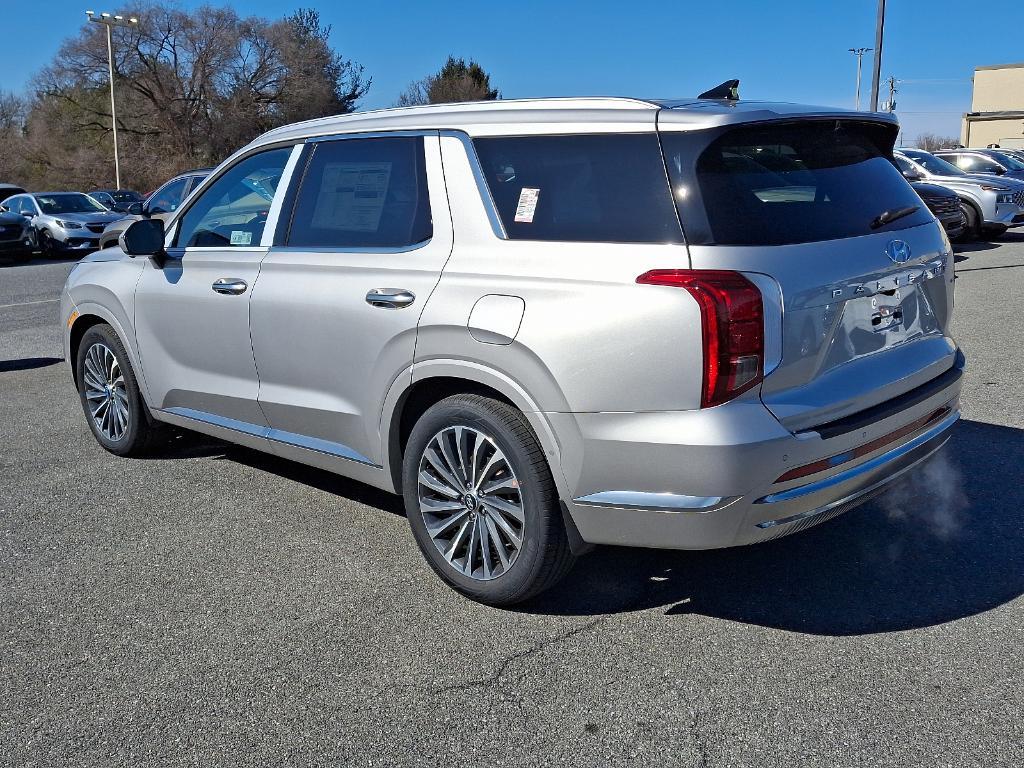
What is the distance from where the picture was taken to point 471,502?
389cm

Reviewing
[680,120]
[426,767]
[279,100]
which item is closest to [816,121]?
[680,120]

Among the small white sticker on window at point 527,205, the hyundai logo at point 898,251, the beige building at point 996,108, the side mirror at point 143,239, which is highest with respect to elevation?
the small white sticker on window at point 527,205

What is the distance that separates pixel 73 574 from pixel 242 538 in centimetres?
73

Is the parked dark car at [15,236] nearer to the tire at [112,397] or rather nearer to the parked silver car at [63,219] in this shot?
the parked silver car at [63,219]

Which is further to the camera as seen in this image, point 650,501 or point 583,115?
point 583,115

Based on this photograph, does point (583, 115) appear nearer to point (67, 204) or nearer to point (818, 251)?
point (818, 251)

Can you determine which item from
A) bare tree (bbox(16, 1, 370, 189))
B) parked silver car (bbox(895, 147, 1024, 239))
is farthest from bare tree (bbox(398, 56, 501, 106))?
parked silver car (bbox(895, 147, 1024, 239))

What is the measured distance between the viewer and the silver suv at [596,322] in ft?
10.7

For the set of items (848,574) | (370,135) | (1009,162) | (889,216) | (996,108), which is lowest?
(996,108)

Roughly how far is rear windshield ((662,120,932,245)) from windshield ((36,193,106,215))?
23595 millimetres

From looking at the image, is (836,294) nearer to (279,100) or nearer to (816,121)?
(816,121)

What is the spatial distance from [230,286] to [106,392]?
169 cm

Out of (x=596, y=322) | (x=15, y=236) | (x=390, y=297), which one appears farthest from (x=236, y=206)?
(x=15, y=236)

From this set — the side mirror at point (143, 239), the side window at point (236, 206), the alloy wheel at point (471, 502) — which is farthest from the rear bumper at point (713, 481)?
the side mirror at point (143, 239)
